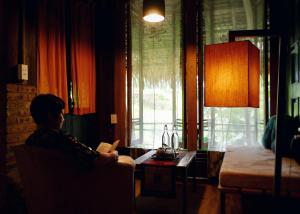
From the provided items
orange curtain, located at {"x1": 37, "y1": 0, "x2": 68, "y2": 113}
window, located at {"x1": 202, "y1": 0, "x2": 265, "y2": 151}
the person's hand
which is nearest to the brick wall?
orange curtain, located at {"x1": 37, "y1": 0, "x2": 68, "y2": 113}

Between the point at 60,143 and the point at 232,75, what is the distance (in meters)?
1.20

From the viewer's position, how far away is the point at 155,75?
3857mm

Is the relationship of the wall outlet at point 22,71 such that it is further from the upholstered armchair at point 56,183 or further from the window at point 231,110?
the window at point 231,110

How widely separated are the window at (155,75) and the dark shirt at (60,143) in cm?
198

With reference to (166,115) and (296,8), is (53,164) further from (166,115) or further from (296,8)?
(296,8)

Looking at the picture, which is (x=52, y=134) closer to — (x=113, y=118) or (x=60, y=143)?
(x=60, y=143)

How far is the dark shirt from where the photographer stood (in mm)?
1919

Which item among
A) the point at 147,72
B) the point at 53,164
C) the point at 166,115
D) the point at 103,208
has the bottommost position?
the point at 103,208

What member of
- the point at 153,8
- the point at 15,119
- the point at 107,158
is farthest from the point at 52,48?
the point at 107,158

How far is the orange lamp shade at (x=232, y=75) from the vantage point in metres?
1.40

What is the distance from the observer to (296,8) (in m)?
2.79

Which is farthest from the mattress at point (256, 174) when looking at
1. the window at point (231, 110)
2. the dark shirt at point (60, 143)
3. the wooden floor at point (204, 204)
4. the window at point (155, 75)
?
the window at point (155, 75)

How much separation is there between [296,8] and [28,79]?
2620mm

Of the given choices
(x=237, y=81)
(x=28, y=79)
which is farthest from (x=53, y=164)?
(x=237, y=81)
